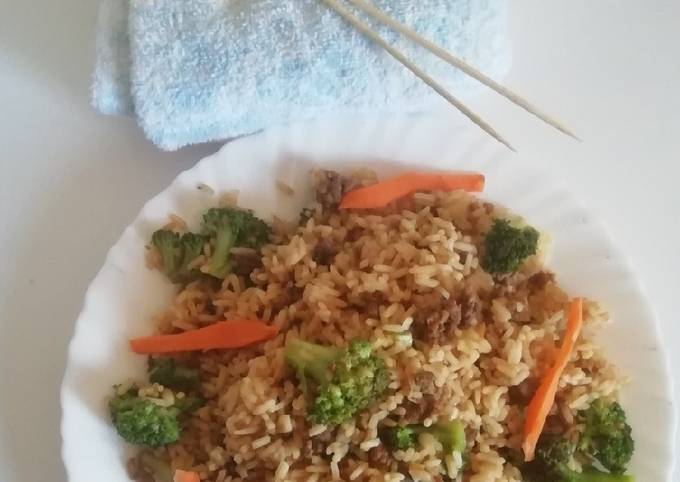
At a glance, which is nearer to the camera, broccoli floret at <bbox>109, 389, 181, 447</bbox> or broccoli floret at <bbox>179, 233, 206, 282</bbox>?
broccoli floret at <bbox>109, 389, 181, 447</bbox>

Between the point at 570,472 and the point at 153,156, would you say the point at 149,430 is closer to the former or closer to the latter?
the point at 153,156

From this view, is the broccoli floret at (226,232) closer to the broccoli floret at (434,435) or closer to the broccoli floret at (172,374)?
the broccoli floret at (172,374)

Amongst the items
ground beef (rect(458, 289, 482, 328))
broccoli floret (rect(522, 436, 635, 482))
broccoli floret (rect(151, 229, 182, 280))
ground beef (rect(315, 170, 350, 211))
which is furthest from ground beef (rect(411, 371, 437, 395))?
broccoli floret (rect(151, 229, 182, 280))

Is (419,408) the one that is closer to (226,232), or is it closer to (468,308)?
(468,308)

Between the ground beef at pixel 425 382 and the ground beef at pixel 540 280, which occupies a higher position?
the ground beef at pixel 540 280

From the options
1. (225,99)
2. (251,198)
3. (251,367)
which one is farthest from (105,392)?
(225,99)

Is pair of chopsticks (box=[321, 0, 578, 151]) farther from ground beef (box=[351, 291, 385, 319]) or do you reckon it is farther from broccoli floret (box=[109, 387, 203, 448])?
broccoli floret (box=[109, 387, 203, 448])

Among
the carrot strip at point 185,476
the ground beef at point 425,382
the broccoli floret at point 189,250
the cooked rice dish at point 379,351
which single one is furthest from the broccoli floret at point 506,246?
the carrot strip at point 185,476
